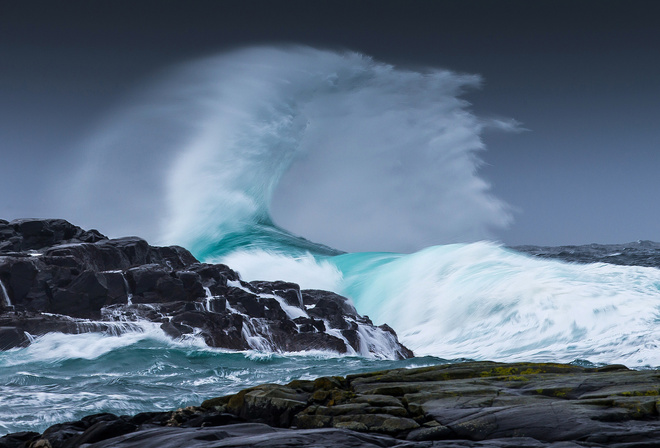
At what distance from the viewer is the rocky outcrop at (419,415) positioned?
905cm

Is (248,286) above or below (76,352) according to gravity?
above

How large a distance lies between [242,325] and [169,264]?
447 inches

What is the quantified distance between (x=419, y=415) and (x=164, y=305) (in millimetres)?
26478

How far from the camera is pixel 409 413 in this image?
10.6 meters

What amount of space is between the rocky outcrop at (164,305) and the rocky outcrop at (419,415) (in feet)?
64.1

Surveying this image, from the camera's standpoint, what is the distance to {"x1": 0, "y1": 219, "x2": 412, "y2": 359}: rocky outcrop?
3206cm

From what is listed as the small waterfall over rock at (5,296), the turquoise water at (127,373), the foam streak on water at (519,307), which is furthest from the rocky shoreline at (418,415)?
the small waterfall over rock at (5,296)

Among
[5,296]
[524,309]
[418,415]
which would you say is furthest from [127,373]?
[524,309]

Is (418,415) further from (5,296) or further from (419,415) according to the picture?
(5,296)

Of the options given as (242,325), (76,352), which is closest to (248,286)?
(242,325)

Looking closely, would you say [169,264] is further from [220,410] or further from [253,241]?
[220,410]

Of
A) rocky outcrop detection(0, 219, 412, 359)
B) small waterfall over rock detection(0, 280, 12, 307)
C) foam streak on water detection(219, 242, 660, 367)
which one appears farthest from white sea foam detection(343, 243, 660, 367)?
small waterfall over rock detection(0, 280, 12, 307)

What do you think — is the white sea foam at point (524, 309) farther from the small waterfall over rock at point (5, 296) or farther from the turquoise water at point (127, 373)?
the small waterfall over rock at point (5, 296)

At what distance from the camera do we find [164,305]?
3462 cm
